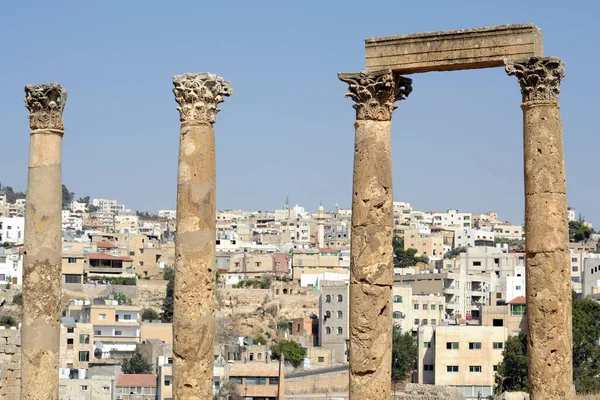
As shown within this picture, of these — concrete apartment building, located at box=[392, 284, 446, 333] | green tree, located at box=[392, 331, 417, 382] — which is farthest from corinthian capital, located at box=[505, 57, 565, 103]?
concrete apartment building, located at box=[392, 284, 446, 333]

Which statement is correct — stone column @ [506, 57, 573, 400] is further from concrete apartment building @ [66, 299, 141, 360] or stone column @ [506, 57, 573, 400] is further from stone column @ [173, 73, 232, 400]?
concrete apartment building @ [66, 299, 141, 360]

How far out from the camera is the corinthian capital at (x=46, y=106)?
3225 cm

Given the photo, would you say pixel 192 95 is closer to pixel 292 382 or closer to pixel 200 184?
pixel 200 184

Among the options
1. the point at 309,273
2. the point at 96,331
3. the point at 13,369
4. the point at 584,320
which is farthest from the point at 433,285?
the point at 13,369

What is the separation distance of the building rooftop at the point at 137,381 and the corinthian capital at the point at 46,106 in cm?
6151

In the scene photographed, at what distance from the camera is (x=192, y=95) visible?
3042 cm

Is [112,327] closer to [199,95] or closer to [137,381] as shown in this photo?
[137,381]

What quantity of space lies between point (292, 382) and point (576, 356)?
22.1 metres

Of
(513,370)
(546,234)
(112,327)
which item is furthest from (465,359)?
(546,234)

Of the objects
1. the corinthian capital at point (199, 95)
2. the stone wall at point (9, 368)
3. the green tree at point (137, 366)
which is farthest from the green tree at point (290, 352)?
the corinthian capital at point (199, 95)

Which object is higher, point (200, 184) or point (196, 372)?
point (200, 184)

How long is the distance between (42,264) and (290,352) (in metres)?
91.2

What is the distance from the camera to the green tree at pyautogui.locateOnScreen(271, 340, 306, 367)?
121m

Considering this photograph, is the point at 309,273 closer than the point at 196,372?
No
